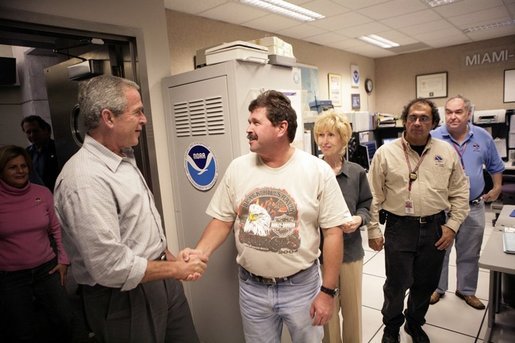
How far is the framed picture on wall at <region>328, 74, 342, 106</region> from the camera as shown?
612 centimetres

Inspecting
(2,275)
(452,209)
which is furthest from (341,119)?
(2,275)

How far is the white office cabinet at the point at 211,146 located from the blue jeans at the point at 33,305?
3.10ft

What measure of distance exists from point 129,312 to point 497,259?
197 cm

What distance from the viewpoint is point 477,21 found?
194 inches

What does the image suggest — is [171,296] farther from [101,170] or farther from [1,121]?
[1,121]

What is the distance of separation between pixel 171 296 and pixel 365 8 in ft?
12.7

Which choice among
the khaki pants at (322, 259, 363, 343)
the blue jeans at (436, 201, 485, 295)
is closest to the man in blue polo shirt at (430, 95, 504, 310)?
the blue jeans at (436, 201, 485, 295)

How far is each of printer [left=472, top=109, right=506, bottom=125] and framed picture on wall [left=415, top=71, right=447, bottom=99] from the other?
1.45 meters

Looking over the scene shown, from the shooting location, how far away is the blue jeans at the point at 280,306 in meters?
1.43

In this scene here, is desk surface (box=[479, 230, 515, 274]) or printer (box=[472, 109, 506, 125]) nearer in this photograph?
desk surface (box=[479, 230, 515, 274])

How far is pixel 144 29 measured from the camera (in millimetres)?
2064

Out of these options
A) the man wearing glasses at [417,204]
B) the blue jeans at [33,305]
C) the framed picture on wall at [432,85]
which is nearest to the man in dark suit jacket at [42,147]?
the blue jeans at [33,305]

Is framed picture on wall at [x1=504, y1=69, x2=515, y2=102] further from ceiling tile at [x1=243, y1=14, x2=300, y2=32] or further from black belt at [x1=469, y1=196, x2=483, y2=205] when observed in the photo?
black belt at [x1=469, y1=196, x2=483, y2=205]

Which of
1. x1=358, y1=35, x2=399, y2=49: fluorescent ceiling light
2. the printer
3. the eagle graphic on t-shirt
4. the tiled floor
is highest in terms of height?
x1=358, y1=35, x2=399, y2=49: fluorescent ceiling light
